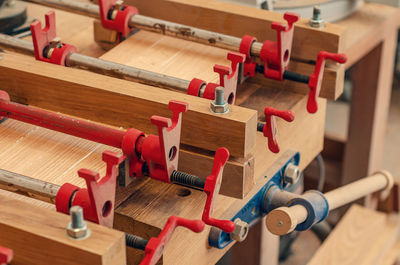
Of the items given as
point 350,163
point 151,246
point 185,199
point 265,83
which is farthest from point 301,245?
point 151,246

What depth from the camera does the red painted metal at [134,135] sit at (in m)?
0.83

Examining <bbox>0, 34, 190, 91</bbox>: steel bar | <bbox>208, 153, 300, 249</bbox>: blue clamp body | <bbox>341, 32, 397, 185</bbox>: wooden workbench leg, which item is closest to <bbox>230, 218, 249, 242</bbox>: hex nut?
<bbox>208, 153, 300, 249</bbox>: blue clamp body

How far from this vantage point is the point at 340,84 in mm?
1155

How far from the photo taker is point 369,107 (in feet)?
6.64

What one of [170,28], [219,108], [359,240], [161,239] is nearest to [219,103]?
[219,108]

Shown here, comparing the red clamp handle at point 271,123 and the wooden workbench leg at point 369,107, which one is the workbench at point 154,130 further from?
the wooden workbench leg at point 369,107

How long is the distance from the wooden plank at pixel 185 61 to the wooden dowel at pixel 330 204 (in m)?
0.17

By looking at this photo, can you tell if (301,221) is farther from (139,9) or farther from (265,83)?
(139,9)

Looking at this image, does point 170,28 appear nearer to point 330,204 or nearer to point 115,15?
point 115,15

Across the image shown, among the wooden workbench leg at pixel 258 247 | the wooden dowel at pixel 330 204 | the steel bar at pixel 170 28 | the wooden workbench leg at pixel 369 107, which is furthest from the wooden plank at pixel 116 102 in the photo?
the wooden workbench leg at pixel 369 107

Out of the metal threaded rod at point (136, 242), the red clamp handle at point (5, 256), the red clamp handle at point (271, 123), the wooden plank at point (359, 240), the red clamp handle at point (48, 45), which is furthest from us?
the wooden plank at point (359, 240)

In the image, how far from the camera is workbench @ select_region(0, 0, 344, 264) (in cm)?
88

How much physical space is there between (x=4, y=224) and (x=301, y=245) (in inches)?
78.2

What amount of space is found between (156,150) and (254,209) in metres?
0.30
